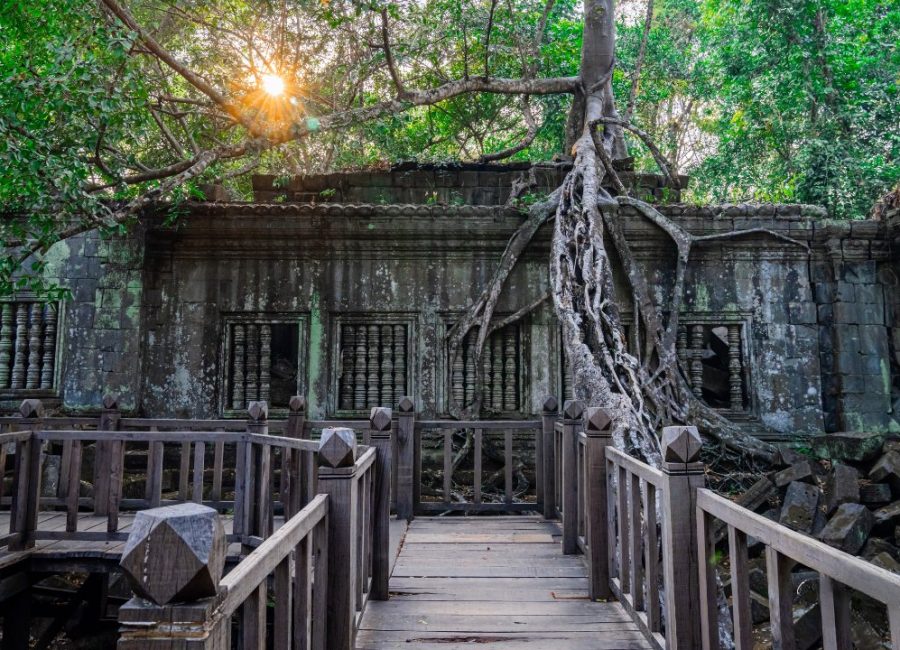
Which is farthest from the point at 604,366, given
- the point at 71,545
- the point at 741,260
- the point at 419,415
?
the point at 71,545

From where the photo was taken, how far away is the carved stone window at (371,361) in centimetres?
718

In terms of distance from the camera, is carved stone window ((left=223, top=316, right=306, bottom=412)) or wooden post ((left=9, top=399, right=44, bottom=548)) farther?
carved stone window ((left=223, top=316, right=306, bottom=412))

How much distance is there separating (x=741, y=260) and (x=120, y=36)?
6.77 m

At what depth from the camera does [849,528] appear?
4973 millimetres

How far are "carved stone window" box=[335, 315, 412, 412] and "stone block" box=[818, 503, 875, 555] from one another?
424cm

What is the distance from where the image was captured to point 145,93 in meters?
5.93

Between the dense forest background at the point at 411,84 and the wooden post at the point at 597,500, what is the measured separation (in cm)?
470

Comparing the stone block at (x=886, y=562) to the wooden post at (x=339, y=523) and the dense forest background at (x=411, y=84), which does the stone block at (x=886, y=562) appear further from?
the dense forest background at (x=411, y=84)

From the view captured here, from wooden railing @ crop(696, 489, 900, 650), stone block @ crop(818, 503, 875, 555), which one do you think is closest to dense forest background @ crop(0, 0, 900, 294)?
stone block @ crop(818, 503, 875, 555)

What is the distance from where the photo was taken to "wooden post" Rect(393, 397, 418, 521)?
5.34m

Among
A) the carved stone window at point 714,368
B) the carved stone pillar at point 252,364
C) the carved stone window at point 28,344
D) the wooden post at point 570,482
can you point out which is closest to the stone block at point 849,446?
the carved stone window at point 714,368

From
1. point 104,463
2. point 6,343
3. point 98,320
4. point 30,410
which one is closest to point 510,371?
point 104,463

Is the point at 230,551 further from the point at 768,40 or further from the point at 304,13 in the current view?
the point at 768,40

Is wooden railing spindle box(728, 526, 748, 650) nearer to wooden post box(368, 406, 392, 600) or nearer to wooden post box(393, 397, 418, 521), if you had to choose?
wooden post box(368, 406, 392, 600)
